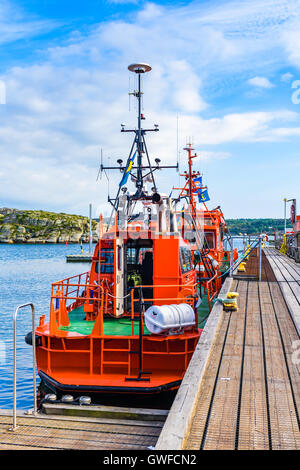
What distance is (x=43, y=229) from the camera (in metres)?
145

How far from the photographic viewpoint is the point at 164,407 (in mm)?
8625

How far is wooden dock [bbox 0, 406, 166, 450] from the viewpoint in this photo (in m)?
5.29

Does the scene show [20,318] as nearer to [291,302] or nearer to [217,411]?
[291,302]

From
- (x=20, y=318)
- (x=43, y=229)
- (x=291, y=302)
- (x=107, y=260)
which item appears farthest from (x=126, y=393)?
(x=43, y=229)

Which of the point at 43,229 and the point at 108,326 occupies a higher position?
the point at 43,229

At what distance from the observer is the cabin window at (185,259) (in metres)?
11.1

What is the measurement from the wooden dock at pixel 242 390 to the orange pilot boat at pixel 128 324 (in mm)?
1314

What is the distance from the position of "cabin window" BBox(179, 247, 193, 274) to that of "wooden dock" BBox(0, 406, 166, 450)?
520 centimetres

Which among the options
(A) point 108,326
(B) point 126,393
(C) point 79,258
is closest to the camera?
(B) point 126,393

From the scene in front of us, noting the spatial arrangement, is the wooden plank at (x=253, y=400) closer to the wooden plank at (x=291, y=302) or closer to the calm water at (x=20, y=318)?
the wooden plank at (x=291, y=302)

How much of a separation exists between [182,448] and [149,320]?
15.2 feet

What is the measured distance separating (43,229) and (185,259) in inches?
5476
